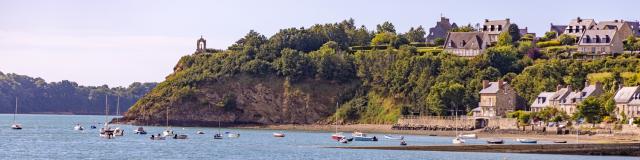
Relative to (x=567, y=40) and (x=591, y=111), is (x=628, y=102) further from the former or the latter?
(x=567, y=40)

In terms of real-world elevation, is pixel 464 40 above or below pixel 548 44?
above

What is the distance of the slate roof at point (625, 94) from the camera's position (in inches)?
5463

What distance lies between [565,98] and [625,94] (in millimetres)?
9124

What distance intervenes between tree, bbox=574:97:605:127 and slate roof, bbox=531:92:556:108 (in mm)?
13558

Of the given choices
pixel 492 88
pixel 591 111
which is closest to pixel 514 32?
pixel 492 88

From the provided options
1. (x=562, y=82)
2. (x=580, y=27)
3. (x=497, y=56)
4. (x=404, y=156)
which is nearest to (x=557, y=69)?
(x=562, y=82)

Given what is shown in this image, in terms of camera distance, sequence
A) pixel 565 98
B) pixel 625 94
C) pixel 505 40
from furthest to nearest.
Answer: pixel 505 40 → pixel 565 98 → pixel 625 94

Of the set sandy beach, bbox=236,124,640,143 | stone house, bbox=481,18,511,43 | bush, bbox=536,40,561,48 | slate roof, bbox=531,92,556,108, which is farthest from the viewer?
stone house, bbox=481,18,511,43

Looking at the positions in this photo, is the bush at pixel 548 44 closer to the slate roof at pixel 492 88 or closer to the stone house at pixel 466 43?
the stone house at pixel 466 43

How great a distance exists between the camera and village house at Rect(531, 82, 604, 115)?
14612 cm

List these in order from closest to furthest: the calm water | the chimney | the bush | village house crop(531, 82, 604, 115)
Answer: the calm water → village house crop(531, 82, 604, 115) → the chimney → the bush

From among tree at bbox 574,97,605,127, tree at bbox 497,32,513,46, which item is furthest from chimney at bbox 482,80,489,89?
tree at bbox 574,97,605,127

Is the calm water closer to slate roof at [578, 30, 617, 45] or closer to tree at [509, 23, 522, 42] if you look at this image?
slate roof at [578, 30, 617, 45]

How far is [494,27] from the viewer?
640 ft
